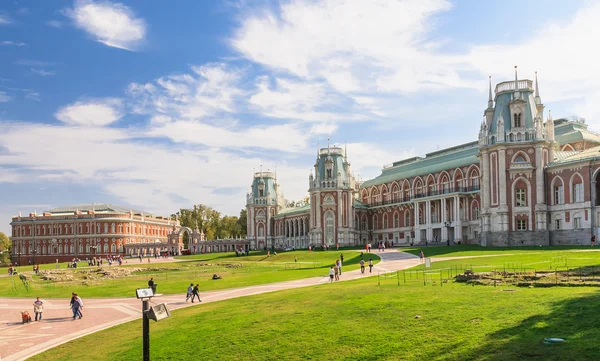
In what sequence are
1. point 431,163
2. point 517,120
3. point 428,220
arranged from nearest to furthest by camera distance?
point 517,120 < point 428,220 < point 431,163

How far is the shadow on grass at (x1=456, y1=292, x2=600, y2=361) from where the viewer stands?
46.6 ft

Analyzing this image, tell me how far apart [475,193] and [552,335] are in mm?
67055

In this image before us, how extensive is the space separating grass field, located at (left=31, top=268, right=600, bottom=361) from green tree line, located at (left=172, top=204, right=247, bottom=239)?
119 metres

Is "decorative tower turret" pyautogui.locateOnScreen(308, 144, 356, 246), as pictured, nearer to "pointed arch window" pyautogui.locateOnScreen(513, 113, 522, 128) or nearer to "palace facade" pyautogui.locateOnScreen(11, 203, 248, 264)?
"pointed arch window" pyautogui.locateOnScreen(513, 113, 522, 128)

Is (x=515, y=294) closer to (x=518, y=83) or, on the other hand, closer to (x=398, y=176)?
(x=518, y=83)

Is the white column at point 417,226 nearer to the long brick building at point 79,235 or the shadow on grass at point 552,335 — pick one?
the long brick building at point 79,235

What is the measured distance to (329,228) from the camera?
100 meters

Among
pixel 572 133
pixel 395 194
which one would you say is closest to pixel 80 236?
pixel 395 194

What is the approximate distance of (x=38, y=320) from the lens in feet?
105

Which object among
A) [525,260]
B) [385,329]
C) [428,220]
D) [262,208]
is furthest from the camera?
[262,208]

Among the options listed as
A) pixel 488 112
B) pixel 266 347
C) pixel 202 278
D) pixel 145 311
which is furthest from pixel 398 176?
pixel 145 311

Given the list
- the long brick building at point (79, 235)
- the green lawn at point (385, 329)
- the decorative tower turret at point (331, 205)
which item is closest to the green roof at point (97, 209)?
the long brick building at point (79, 235)

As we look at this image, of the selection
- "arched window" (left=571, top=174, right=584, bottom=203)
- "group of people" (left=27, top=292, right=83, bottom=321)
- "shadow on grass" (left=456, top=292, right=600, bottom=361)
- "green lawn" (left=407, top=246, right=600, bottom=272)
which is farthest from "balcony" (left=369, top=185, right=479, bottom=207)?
"shadow on grass" (left=456, top=292, right=600, bottom=361)

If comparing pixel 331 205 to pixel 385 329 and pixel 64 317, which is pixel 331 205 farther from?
pixel 385 329
